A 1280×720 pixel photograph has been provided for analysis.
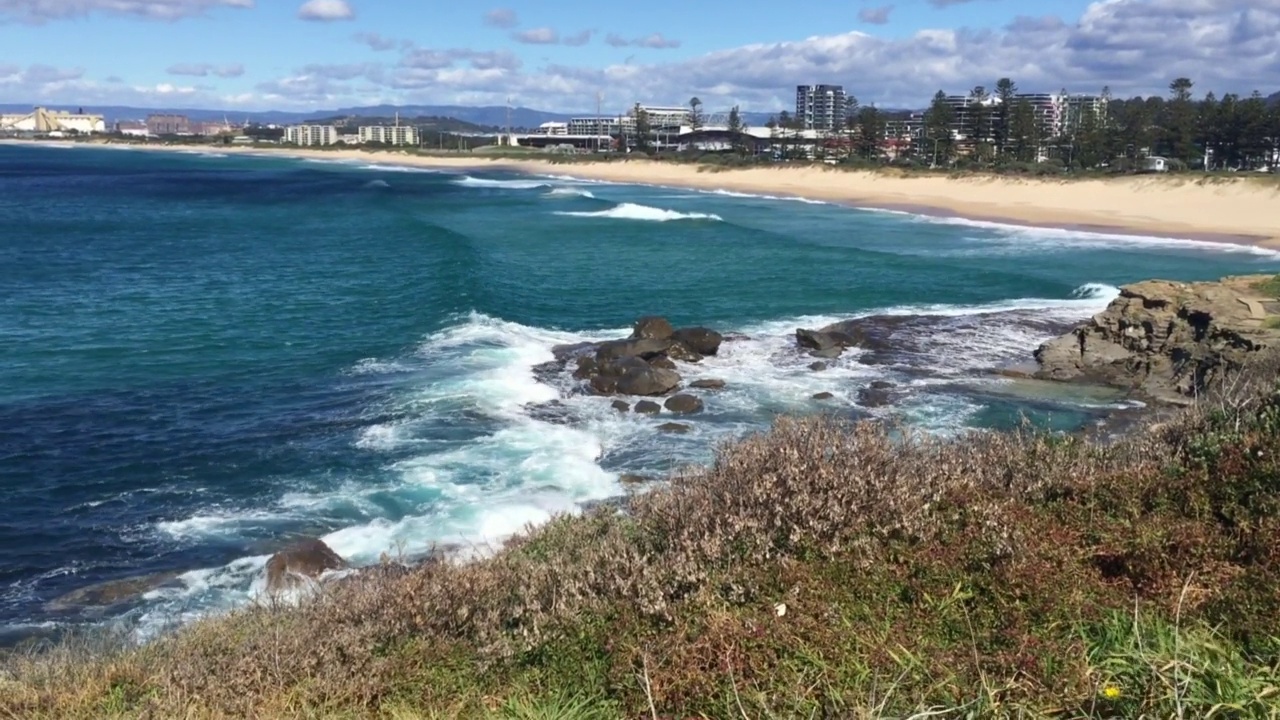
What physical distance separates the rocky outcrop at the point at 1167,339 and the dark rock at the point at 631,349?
849 centimetres

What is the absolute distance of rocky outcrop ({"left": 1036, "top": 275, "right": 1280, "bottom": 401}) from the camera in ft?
65.2

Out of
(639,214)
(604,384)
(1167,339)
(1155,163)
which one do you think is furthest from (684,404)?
(1155,163)

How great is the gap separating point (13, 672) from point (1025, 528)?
8.03m

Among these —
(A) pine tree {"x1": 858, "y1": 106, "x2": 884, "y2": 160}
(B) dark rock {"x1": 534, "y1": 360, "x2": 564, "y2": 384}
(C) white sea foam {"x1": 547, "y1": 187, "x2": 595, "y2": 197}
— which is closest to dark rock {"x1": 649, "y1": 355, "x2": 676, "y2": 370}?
(B) dark rock {"x1": 534, "y1": 360, "x2": 564, "y2": 384}

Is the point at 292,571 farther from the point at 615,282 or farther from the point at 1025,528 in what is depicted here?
the point at 615,282

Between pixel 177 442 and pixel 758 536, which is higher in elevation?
pixel 758 536

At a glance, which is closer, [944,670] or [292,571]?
[944,670]

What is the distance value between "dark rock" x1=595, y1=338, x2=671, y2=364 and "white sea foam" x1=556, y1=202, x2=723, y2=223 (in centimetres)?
3328

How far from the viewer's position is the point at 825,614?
19.2ft

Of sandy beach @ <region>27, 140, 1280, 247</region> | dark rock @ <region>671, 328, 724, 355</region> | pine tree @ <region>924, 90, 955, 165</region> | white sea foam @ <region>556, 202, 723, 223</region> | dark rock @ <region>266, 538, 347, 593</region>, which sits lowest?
dark rock @ <region>266, 538, 347, 593</region>

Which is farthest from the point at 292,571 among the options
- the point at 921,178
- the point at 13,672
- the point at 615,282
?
the point at 921,178

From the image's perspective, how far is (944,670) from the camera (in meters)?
5.11

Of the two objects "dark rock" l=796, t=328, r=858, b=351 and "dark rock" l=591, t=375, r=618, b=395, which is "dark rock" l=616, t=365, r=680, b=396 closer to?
"dark rock" l=591, t=375, r=618, b=395

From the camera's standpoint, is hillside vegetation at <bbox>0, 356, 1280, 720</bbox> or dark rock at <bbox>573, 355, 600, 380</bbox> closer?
hillside vegetation at <bbox>0, 356, 1280, 720</bbox>
